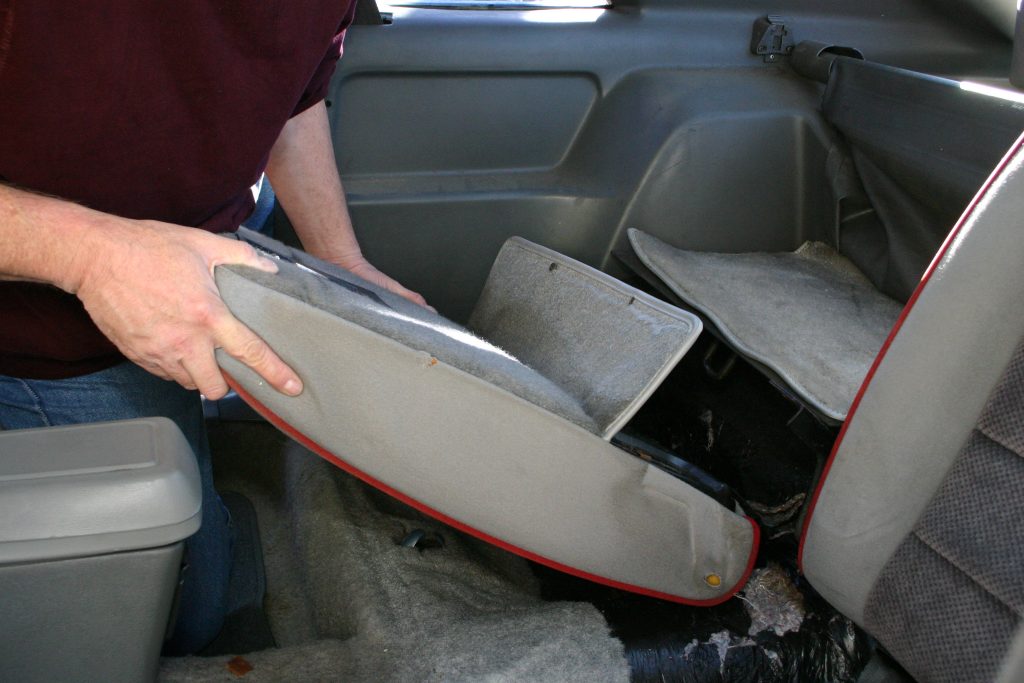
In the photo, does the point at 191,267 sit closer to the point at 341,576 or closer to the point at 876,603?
the point at 341,576

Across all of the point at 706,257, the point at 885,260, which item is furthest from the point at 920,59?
the point at 706,257

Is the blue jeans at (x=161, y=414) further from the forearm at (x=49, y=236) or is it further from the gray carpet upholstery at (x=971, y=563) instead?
the gray carpet upholstery at (x=971, y=563)

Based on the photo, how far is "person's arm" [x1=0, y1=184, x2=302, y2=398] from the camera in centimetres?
75

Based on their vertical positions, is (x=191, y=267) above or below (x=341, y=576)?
above

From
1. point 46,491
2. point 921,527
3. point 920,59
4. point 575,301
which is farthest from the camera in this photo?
point 920,59

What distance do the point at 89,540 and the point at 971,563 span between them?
0.71 m

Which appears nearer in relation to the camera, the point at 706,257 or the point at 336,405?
the point at 336,405

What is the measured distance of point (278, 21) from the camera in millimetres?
986

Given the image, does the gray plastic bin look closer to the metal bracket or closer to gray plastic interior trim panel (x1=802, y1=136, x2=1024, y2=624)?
gray plastic interior trim panel (x1=802, y1=136, x2=1024, y2=624)

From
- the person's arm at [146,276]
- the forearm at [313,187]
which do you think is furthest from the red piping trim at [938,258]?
the forearm at [313,187]

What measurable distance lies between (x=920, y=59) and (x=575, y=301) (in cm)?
110

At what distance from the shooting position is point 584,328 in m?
1.11

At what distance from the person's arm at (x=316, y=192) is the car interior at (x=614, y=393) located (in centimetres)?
17

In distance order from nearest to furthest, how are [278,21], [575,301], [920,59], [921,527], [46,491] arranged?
[46,491], [921,527], [278,21], [575,301], [920,59]
